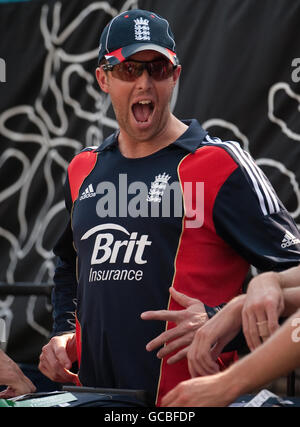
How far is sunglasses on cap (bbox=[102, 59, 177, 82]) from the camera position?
8.22 feet

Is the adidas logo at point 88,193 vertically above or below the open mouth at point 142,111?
below

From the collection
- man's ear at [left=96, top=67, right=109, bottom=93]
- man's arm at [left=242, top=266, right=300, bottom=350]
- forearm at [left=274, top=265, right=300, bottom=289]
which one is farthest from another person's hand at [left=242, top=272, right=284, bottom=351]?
man's ear at [left=96, top=67, right=109, bottom=93]

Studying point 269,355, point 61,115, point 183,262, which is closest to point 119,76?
point 183,262

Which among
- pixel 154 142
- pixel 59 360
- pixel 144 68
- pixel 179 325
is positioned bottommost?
pixel 59 360

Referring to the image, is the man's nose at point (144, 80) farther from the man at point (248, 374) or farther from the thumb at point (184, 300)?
the man at point (248, 374)

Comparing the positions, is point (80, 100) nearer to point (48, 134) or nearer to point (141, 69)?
point (48, 134)

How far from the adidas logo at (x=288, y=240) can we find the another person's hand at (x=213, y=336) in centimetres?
55

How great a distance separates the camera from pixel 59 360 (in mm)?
2479

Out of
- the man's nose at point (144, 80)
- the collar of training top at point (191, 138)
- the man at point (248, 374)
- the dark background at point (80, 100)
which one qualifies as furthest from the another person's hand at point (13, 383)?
the dark background at point (80, 100)

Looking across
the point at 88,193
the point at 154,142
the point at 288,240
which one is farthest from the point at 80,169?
the point at 288,240

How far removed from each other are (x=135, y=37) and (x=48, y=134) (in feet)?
5.87

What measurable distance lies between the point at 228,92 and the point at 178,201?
4.97ft

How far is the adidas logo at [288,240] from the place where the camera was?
2.28m

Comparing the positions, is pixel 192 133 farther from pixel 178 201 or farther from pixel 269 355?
pixel 269 355
